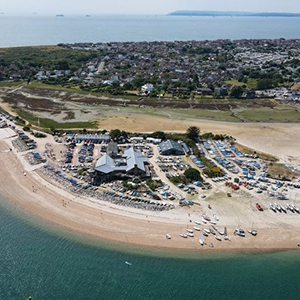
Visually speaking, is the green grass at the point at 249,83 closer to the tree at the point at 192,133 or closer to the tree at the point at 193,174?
the tree at the point at 192,133

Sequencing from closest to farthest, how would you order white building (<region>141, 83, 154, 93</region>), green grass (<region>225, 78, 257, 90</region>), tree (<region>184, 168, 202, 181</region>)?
tree (<region>184, 168, 202, 181</region>) < white building (<region>141, 83, 154, 93</region>) < green grass (<region>225, 78, 257, 90</region>)

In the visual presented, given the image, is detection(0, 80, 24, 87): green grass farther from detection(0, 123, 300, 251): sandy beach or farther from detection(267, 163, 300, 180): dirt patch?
detection(267, 163, 300, 180): dirt patch

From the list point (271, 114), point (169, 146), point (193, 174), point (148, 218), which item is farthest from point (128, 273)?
point (271, 114)

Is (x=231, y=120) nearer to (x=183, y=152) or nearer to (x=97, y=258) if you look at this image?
(x=183, y=152)

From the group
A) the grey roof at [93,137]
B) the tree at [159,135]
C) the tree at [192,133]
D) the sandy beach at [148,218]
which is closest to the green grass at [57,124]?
the grey roof at [93,137]

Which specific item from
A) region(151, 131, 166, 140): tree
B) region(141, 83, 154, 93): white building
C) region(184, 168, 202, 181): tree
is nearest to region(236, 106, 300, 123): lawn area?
region(151, 131, 166, 140): tree

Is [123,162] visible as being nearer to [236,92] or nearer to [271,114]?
[271,114]

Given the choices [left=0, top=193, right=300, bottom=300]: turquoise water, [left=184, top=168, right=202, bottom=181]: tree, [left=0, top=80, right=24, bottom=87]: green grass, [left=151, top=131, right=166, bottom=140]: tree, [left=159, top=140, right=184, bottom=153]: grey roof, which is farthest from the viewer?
[left=0, top=80, right=24, bottom=87]: green grass
